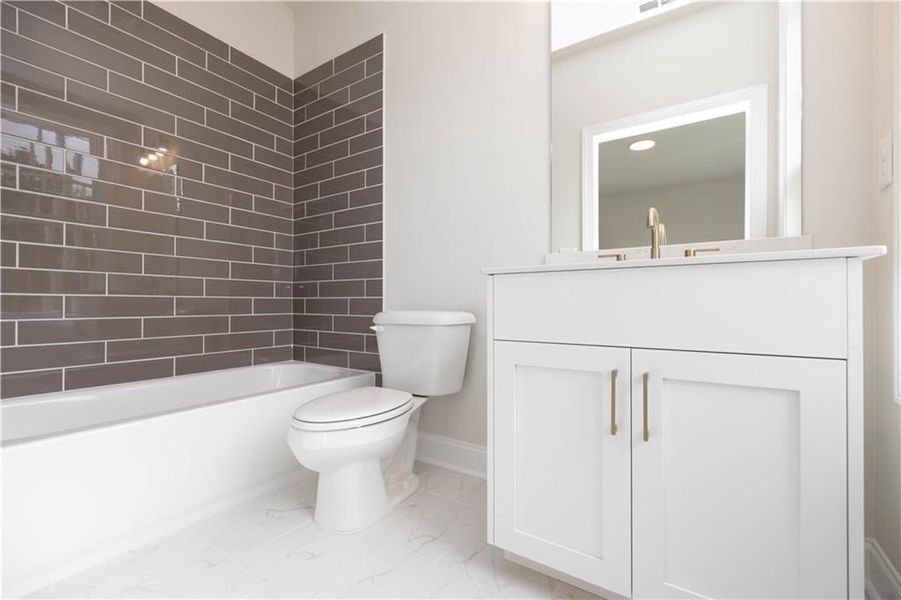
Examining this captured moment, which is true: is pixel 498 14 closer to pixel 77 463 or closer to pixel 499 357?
pixel 499 357

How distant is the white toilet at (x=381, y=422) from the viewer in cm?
139

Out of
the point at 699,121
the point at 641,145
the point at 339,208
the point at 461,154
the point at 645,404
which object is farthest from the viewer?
the point at 339,208

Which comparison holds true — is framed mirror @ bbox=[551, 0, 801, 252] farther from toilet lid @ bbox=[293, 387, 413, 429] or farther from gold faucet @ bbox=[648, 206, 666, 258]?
toilet lid @ bbox=[293, 387, 413, 429]

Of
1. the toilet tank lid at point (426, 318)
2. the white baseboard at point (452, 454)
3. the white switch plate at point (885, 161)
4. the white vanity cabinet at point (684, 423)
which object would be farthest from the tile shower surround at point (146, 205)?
the white switch plate at point (885, 161)

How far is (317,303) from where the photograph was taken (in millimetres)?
2492

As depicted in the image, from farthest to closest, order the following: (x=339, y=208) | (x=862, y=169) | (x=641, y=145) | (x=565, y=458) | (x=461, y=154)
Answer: (x=339, y=208), (x=461, y=154), (x=641, y=145), (x=862, y=169), (x=565, y=458)

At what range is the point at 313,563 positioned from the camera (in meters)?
1.28

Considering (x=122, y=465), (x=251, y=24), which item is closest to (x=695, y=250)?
(x=122, y=465)

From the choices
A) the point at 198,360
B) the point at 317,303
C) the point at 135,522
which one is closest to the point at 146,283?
the point at 198,360

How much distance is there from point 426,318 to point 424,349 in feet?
0.45

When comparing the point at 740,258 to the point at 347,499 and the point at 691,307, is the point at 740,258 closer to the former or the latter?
the point at 691,307

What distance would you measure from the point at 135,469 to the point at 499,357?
4.14 ft

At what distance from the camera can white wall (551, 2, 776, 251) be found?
1.36 m

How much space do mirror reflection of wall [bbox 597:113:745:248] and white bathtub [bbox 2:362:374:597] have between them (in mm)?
1460
